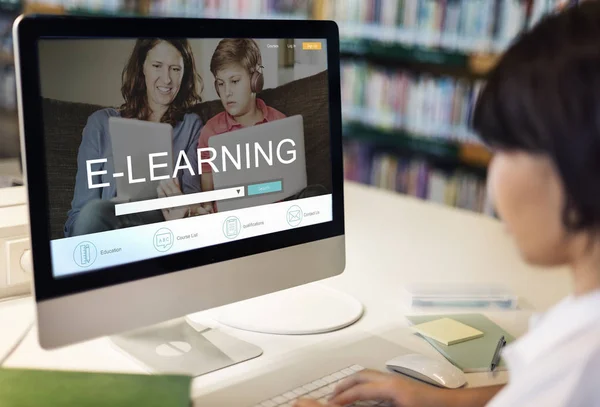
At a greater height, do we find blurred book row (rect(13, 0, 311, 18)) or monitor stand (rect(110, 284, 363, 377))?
blurred book row (rect(13, 0, 311, 18))

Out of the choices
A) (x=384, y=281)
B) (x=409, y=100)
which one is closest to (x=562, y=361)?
(x=384, y=281)

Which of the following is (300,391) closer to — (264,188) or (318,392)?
(318,392)

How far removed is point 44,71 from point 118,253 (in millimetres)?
238

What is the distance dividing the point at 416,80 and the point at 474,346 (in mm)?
2077

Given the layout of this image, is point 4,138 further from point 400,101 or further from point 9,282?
point 9,282

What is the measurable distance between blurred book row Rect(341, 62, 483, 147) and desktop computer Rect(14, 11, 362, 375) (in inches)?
70.4

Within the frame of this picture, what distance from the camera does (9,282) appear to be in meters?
1.18

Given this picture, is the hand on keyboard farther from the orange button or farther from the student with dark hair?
the orange button

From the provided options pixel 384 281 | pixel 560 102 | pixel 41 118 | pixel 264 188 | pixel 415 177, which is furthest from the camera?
pixel 415 177

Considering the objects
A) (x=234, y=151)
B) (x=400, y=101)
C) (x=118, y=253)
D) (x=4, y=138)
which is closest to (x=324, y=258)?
(x=234, y=151)

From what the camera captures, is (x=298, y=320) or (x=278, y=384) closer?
(x=278, y=384)

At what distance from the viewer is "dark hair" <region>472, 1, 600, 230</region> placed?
61 cm

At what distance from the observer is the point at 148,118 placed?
3.03ft

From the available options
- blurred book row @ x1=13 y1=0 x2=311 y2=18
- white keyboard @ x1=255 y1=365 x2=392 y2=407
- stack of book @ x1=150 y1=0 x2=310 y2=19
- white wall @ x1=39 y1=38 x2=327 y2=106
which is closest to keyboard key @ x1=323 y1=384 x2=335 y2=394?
white keyboard @ x1=255 y1=365 x2=392 y2=407
